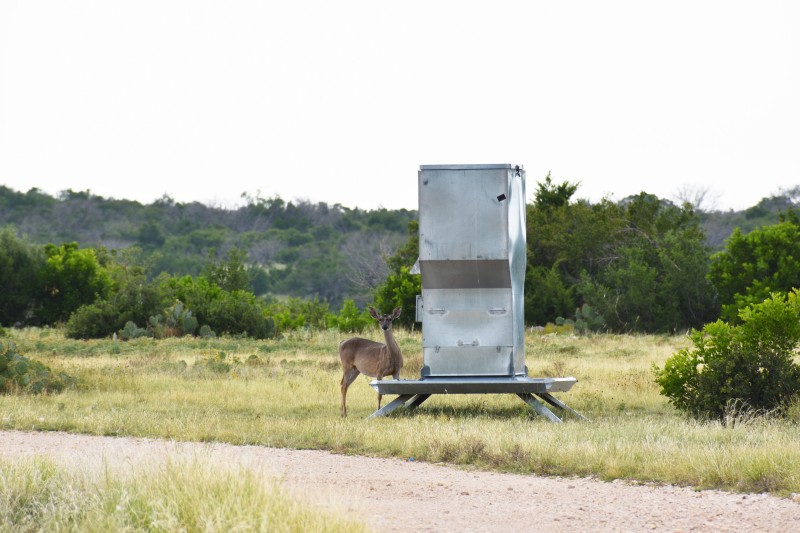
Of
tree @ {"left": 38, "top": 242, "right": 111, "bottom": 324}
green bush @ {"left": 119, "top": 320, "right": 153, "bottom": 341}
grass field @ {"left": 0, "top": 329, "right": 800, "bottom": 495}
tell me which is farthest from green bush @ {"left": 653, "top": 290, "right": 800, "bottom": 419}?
tree @ {"left": 38, "top": 242, "right": 111, "bottom": 324}

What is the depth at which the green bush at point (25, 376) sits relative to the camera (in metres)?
17.1

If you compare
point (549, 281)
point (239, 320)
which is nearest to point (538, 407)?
point (239, 320)

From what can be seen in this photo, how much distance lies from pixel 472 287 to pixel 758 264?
68.6 ft

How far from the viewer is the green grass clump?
6891 mm

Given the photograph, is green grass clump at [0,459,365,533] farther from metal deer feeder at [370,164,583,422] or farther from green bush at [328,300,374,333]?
green bush at [328,300,374,333]

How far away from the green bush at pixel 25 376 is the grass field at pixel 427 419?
0.37 meters

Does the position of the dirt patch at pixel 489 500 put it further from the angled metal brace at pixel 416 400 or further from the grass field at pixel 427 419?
the angled metal brace at pixel 416 400

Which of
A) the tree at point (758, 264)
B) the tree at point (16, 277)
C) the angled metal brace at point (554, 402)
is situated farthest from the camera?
the tree at point (16, 277)

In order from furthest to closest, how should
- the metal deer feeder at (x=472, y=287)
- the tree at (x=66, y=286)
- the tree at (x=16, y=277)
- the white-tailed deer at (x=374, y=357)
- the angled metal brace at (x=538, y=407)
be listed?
the tree at (x=66, y=286) < the tree at (x=16, y=277) < the white-tailed deer at (x=374, y=357) < the metal deer feeder at (x=472, y=287) < the angled metal brace at (x=538, y=407)

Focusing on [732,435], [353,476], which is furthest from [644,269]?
[353,476]

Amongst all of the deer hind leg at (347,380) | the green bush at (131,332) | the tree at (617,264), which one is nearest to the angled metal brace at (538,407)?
the deer hind leg at (347,380)

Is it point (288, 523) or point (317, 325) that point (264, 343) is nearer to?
point (317, 325)

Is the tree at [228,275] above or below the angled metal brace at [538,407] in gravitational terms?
above

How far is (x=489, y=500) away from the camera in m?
8.69
